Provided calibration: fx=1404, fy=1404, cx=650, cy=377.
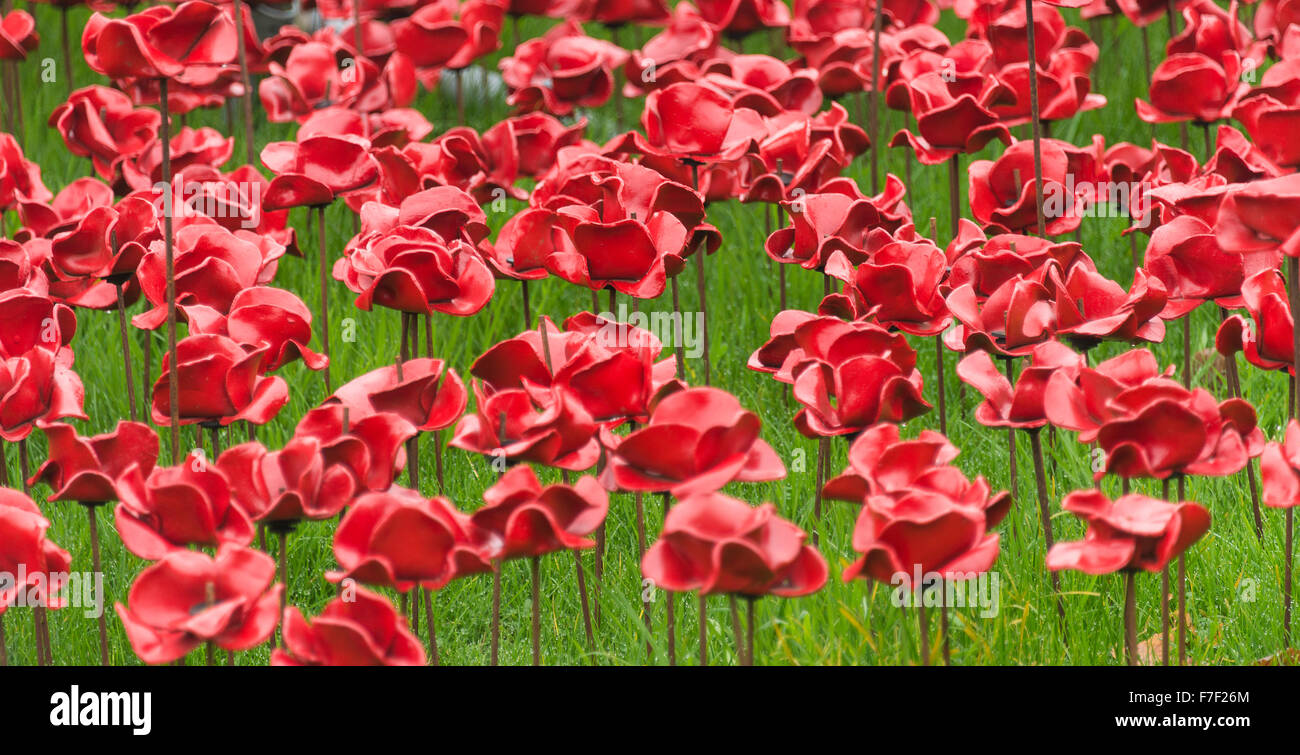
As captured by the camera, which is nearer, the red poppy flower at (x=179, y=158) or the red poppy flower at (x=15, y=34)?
the red poppy flower at (x=179, y=158)

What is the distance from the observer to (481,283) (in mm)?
1987

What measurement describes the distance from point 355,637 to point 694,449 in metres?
0.40

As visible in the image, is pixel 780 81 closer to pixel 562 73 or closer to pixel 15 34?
pixel 562 73

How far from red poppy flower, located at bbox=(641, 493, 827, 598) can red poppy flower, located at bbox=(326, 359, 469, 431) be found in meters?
0.47

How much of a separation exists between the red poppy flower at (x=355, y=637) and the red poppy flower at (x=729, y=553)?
0.26 meters

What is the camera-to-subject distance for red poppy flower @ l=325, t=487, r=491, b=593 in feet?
4.69

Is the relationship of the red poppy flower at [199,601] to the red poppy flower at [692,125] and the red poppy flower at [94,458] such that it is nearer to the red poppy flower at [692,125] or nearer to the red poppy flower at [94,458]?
the red poppy flower at [94,458]

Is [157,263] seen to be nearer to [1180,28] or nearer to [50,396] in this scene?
[50,396]

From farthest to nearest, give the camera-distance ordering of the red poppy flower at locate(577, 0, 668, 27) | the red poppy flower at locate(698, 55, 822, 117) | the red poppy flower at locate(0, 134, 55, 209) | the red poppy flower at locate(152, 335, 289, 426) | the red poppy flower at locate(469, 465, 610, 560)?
the red poppy flower at locate(577, 0, 668, 27) → the red poppy flower at locate(698, 55, 822, 117) → the red poppy flower at locate(0, 134, 55, 209) → the red poppy flower at locate(152, 335, 289, 426) → the red poppy flower at locate(469, 465, 610, 560)

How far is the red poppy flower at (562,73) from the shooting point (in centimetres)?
325

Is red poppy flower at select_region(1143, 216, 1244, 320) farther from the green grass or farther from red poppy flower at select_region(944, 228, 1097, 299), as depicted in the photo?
the green grass

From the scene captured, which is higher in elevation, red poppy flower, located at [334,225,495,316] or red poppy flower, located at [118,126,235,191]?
red poppy flower, located at [118,126,235,191]

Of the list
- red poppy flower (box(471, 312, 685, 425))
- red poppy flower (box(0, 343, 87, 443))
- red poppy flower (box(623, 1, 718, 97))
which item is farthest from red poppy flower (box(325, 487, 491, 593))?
red poppy flower (box(623, 1, 718, 97))

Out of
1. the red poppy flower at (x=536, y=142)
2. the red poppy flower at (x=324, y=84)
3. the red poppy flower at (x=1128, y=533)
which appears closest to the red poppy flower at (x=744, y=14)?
the red poppy flower at (x=324, y=84)
